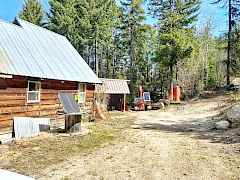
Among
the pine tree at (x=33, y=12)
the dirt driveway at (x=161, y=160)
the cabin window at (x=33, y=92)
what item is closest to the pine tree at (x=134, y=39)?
the pine tree at (x=33, y=12)

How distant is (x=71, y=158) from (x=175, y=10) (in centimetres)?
3488

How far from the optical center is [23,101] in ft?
56.4

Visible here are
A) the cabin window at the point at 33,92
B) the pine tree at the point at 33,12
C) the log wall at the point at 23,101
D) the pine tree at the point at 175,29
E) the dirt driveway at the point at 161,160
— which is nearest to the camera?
the dirt driveway at the point at 161,160

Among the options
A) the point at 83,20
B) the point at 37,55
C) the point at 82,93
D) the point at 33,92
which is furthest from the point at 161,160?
the point at 83,20

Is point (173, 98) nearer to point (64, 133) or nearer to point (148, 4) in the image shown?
point (148, 4)

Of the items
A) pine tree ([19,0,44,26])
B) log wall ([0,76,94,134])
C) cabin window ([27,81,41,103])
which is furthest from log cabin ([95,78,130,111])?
pine tree ([19,0,44,26])

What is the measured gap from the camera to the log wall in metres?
15.9

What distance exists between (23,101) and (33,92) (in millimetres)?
1089

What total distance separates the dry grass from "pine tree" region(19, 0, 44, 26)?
38199 mm

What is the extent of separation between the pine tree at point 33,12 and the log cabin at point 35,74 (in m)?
27.9

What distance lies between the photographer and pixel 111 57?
57719 mm

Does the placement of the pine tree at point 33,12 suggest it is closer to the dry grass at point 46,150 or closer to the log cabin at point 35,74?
the log cabin at point 35,74

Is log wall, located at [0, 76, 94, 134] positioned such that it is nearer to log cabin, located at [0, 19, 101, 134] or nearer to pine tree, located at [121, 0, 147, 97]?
log cabin, located at [0, 19, 101, 134]

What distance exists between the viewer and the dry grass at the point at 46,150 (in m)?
10.5
